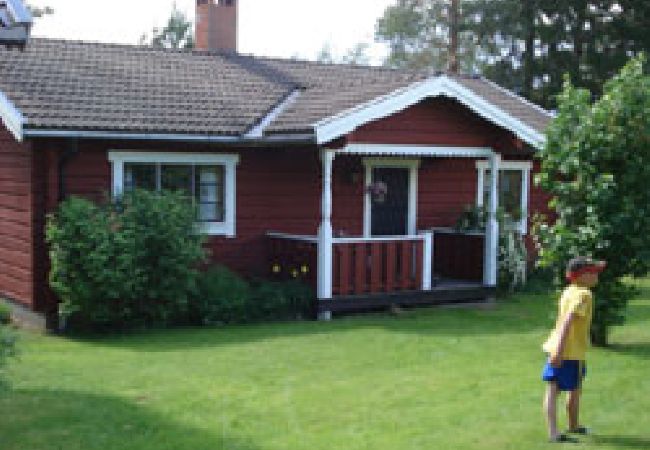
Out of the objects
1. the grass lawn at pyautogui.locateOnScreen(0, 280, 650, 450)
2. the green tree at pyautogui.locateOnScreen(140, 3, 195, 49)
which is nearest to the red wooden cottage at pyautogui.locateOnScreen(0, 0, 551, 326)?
the grass lawn at pyautogui.locateOnScreen(0, 280, 650, 450)

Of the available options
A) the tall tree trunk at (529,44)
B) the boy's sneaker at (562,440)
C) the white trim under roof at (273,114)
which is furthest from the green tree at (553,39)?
the boy's sneaker at (562,440)

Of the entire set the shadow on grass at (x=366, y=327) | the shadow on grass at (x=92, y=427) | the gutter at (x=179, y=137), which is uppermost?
the gutter at (x=179, y=137)

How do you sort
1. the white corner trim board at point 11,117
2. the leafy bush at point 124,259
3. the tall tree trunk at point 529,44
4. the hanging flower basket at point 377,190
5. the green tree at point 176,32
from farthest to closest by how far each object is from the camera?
the green tree at point 176,32, the tall tree trunk at point 529,44, the hanging flower basket at point 377,190, the white corner trim board at point 11,117, the leafy bush at point 124,259

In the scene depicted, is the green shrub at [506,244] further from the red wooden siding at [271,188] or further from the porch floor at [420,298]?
the porch floor at [420,298]

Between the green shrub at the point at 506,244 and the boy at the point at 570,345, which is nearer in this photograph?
the boy at the point at 570,345

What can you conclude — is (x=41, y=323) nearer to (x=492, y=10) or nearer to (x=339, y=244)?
(x=339, y=244)

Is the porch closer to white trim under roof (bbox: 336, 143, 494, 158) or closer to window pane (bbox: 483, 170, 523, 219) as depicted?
white trim under roof (bbox: 336, 143, 494, 158)

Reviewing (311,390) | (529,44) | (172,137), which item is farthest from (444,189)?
(529,44)

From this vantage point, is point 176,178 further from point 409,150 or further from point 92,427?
point 92,427

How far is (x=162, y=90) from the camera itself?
557 inches

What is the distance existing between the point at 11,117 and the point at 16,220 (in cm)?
177

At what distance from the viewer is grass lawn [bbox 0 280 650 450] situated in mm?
6895

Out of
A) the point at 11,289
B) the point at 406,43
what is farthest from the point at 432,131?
the point at 406,43

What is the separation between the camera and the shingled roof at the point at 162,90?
1241 centimetres
